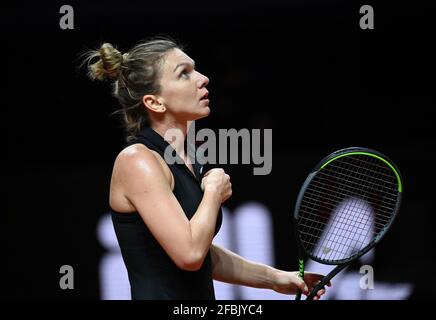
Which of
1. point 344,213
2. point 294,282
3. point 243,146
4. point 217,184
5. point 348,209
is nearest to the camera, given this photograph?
point 217,184

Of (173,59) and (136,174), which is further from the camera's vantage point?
(173,59)

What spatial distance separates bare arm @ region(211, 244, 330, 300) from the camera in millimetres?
2342

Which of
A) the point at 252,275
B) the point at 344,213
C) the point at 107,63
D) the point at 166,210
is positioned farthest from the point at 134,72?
the point at 344,213

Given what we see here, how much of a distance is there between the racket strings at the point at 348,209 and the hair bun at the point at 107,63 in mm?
620

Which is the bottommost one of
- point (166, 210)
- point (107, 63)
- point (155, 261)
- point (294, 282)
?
point (294, 282)

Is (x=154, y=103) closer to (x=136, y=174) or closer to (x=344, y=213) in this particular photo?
(x=136, y=174)

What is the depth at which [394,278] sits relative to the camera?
3791mm

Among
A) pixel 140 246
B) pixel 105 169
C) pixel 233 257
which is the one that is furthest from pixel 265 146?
pixel 140 246

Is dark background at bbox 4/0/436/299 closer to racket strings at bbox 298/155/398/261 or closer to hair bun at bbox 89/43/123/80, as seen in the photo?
racket strings at bbox 298/155/398/261

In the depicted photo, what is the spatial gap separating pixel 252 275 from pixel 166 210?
500 millimetres

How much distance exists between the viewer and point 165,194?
6.61ft

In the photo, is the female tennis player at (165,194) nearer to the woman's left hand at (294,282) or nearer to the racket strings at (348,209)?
the woman's left hand at (294,282)

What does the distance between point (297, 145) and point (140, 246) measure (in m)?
1.97

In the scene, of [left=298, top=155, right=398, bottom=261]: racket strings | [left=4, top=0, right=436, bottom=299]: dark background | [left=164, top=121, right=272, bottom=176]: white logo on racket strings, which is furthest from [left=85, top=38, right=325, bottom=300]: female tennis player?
[left=4, top=0, right=436, bottom=299]: dark background
